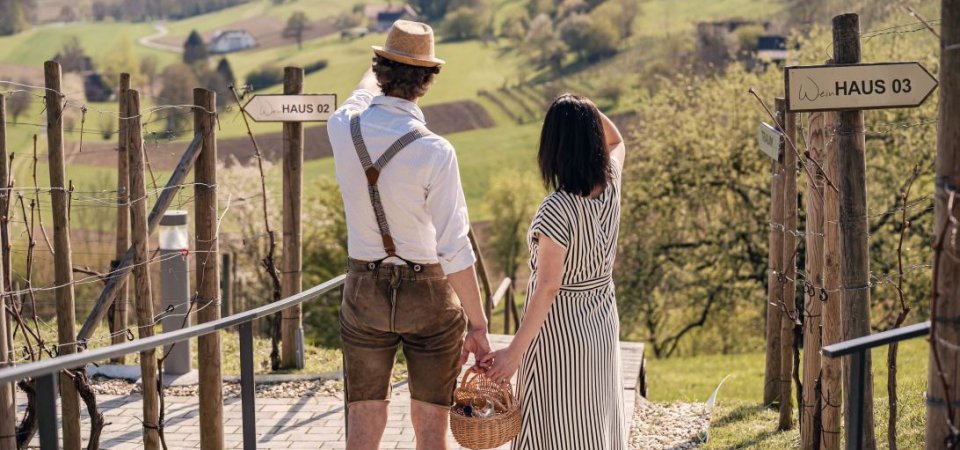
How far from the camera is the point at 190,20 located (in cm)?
9800

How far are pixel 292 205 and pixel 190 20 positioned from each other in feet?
310

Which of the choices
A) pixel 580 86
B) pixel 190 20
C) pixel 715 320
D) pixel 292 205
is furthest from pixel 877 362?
pixel 190 20

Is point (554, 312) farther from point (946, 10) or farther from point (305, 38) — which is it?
point (305, 38)

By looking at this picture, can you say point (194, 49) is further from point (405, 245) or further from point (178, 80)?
point (405, 245)

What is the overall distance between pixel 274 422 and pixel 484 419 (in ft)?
11.0

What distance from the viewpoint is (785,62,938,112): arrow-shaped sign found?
4660 mm

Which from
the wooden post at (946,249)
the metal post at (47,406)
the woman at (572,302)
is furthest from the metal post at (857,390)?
the metal post at (47,406)

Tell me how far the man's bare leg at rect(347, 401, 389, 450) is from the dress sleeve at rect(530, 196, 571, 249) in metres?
0.84

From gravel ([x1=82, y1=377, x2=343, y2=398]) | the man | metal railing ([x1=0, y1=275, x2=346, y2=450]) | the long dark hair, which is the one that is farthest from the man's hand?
gravel ([x1=82, y1=377, x2=343, y2=398])

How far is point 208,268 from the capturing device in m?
5.84

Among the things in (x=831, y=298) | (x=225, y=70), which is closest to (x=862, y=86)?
(x=831, y=298)

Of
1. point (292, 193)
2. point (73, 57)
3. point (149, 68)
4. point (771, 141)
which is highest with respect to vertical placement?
point (73, 57)

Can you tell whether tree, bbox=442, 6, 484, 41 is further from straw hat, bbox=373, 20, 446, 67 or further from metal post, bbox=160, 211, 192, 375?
straw hat, bbox=373, 20, 446, 67

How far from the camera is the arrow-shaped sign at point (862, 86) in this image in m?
4.66
